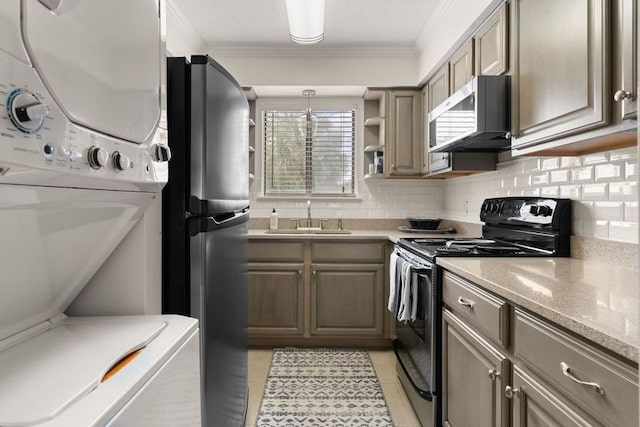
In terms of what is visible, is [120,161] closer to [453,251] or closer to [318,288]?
[453,251]

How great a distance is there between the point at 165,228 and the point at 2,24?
902 mm

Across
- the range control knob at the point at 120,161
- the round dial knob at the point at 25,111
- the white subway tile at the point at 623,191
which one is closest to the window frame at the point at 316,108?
the white subway tile at the point at 623,191

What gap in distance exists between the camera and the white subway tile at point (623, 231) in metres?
1.51

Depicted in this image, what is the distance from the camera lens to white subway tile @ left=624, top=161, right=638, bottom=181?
4.95 feet

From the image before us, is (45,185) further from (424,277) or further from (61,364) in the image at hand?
(424,277)

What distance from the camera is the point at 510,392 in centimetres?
121

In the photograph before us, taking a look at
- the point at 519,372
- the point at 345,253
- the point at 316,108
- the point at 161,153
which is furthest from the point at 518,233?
the point at 316,108

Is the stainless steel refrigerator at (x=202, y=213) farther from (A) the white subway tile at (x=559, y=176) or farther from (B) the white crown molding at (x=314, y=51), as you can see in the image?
(B) the white crown molding at (x=314, y=51)

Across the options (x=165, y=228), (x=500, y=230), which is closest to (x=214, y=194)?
(x=165, y=228)

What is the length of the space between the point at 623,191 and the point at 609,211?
0.34 ft

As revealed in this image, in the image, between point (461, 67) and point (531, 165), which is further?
point (461, 67)

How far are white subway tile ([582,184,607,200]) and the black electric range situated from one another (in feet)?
0.30

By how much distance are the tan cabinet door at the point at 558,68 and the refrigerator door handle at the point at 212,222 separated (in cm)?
128

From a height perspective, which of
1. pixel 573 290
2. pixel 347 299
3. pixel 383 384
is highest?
pixel 573 290
